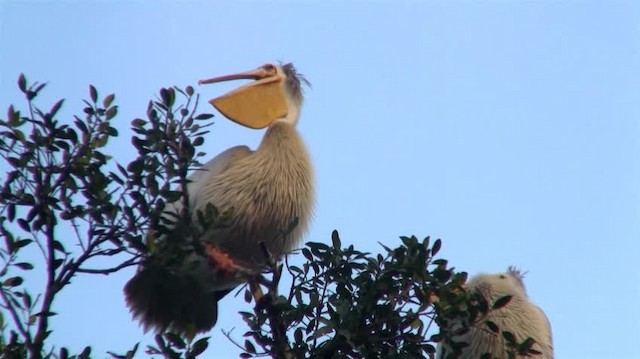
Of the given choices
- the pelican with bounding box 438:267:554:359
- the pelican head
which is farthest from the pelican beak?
the pelican with bounding box 438:267:554:359

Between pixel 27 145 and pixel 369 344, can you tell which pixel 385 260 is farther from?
pixel 27 145

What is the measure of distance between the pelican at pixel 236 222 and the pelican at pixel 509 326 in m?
0.97

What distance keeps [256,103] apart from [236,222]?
0.93 metres

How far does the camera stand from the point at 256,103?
5.72 meters

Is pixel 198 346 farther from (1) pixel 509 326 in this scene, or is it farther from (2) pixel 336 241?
(1) pixel 509 326

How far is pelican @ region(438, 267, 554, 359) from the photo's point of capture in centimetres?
500

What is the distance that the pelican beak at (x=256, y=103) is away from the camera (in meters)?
5.68

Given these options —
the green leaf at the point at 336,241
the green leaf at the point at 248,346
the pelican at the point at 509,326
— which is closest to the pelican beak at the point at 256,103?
the pelican at the point at 509,326

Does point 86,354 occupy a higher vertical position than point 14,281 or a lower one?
lower

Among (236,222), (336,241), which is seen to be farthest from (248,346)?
(236,222)

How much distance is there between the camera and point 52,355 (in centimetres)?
359

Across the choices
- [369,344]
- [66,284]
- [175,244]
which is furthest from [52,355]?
[369,344]

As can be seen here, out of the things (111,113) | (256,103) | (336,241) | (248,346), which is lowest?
(248,346)

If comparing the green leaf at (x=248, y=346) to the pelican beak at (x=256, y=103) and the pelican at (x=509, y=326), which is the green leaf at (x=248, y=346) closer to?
the pelican at (x=509, y=326)
